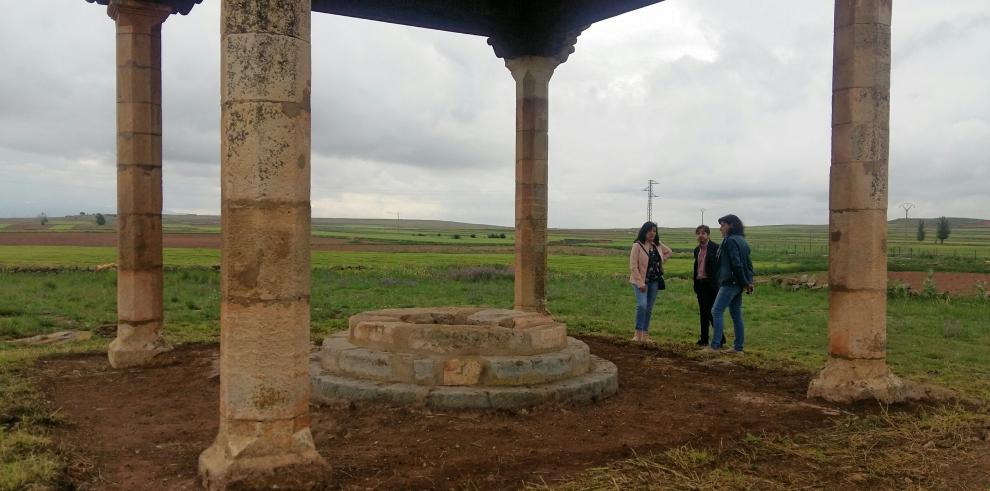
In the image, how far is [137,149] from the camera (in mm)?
9891

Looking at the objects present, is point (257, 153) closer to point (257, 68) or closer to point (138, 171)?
point (257, 68)

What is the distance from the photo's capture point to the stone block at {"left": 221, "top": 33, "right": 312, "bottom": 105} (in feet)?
16.5

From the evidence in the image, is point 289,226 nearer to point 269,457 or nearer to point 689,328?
point 269,457

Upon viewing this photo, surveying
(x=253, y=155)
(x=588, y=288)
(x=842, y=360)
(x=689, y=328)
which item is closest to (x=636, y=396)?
(x=842, y=360)

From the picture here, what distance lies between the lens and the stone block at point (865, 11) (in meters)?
7.79

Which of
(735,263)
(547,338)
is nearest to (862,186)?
(735,263)

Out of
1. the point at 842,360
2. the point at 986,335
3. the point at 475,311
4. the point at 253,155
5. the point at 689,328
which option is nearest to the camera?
the point at 253,155

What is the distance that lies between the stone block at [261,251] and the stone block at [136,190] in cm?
573

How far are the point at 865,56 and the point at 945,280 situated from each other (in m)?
24.5

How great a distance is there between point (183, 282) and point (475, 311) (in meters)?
16.7

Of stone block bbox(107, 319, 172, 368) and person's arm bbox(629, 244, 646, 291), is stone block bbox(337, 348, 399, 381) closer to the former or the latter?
stone block bbox(107, 319, 172, 368)

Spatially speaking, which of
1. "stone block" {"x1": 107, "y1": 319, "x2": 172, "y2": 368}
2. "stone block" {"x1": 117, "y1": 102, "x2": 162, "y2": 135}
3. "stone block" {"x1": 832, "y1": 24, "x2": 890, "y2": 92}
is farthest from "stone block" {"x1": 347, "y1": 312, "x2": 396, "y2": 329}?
"stone block" {"x1": 832, "y1": 24, "x2": 890, "y2": 92}

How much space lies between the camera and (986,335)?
13.3 meters

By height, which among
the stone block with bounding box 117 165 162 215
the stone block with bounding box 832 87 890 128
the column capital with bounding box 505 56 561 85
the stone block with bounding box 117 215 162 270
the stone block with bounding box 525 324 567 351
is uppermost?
the column capital with bounding box 505 56 561 85
